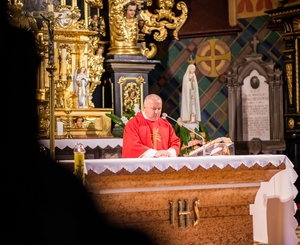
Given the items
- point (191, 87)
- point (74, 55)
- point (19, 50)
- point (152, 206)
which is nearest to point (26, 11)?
point (74, 55)

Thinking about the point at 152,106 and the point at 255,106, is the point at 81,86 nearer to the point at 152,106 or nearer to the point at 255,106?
the point at 255,106

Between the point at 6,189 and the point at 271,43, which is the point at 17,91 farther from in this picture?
the point at 271,43

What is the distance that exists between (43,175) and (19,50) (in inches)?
6.2

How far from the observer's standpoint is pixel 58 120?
1117cm

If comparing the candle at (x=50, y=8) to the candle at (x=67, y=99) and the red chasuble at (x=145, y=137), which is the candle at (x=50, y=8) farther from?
the red chasuble at (x=145, y=137)

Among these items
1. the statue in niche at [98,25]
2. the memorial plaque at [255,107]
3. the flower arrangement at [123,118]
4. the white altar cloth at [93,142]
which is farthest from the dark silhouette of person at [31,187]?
the memorial plaque at [255,107]

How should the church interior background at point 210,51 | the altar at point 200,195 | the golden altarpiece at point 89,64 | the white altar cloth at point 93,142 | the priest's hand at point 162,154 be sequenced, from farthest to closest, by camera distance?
1. the church interior background at point 210,51
2. the golden altarpiece at point 89,64
3. the white altar cloth at point 93,142
4. the priest's hand at point 162,154
5. the altar at point 200,195

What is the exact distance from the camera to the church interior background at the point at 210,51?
44.6 ft

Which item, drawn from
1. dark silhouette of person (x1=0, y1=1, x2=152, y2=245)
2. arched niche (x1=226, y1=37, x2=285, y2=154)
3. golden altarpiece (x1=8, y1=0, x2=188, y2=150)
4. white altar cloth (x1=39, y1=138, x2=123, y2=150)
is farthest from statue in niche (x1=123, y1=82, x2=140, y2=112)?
dark silhouette of person (x1=0, y1=1, x2=152, y2=245)

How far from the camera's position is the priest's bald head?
24.6 feet

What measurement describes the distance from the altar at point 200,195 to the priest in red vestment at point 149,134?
612mm

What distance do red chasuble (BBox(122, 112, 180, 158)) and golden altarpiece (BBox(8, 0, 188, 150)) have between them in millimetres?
3420

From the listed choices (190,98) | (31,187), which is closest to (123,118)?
(190,98)

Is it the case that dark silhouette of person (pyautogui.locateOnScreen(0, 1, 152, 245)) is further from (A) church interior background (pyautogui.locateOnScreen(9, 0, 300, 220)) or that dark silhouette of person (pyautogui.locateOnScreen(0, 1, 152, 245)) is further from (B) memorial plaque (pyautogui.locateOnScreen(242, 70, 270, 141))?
(A) church interior background (pyautogui.locateOnScreen(9, 0, 300, 220))
